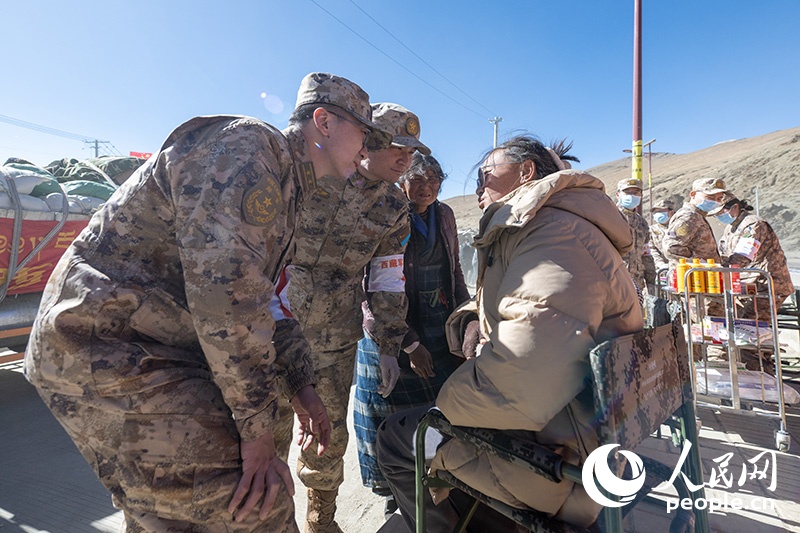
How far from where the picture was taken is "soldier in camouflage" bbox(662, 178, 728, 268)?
16.7 feet

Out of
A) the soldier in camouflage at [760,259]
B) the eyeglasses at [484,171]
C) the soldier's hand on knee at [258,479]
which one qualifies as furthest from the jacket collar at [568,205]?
the soldier in camouflage at [760,259]

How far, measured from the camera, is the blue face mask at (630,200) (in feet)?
20.8

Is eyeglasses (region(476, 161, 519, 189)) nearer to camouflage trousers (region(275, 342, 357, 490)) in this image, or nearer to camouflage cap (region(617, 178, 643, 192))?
camouflage trousers (region(275, 342, 357, 490))

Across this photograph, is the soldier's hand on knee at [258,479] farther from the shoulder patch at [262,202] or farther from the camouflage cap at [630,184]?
the camouflage cap at [630,184]

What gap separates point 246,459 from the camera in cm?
113

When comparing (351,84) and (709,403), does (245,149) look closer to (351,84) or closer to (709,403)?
(351,84)

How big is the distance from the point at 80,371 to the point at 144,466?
296mm

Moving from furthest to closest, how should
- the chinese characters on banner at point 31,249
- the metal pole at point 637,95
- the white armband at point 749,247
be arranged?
the metal pole at point 637,95 → the white armband at point 749,247 → the chinese characters on banner at point 31,249

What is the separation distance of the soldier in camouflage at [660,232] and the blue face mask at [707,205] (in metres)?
0.97

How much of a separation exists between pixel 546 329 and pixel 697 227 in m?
5.14

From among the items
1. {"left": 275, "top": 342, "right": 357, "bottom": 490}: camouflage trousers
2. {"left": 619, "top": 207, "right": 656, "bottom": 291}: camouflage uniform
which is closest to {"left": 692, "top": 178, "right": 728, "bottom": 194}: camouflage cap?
{"left": 619, "top": 207, "right": 656, "bottom": 291}: camouflage uniform

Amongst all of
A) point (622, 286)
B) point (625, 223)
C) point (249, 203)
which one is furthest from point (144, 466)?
point (625, 223)

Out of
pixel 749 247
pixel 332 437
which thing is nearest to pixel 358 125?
pixel 332 437

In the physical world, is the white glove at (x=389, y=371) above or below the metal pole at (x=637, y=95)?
below
